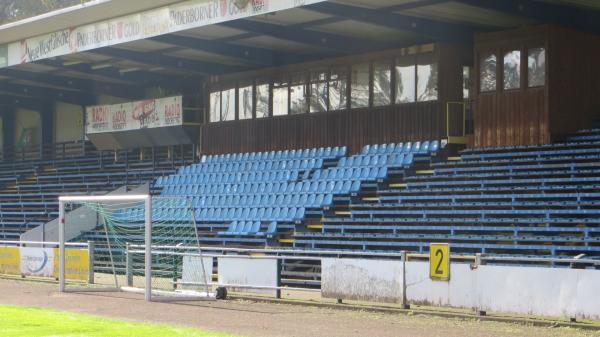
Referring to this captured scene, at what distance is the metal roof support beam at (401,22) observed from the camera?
83.4 feet

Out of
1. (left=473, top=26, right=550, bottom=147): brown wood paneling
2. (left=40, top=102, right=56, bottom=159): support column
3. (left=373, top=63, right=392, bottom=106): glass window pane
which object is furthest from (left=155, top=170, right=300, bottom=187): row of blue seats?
(left=40, top=102, right=56, bottom=159): support column

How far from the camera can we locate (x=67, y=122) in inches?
1816

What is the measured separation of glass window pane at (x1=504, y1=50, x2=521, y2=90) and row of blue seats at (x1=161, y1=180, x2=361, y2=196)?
4.60 meters

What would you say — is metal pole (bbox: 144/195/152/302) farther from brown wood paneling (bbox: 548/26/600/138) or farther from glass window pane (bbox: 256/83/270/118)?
glass window pane (bbox: 256/83/270/118)

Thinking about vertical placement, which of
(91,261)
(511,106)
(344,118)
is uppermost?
(344,118)

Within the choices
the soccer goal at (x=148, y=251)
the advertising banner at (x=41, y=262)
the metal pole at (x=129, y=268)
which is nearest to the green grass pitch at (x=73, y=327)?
the soccer goal at (x=148, y=251)

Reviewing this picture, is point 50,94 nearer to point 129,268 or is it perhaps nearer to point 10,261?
point 10,261

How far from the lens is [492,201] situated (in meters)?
24.1

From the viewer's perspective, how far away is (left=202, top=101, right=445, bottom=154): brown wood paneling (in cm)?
2883

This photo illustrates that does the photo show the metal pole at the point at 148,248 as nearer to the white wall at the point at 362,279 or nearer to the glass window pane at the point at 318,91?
the white wall at the point at 362,279

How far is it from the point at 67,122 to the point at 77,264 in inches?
830

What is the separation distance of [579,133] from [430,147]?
398cm

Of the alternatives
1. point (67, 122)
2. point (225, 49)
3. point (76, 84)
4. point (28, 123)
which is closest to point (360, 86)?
point (225, 49)

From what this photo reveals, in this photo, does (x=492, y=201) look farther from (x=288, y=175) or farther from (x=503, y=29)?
(x=288, y=175)
